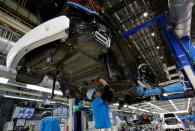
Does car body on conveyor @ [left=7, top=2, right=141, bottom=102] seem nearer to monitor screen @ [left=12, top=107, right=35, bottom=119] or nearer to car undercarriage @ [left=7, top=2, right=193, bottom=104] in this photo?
car undercarriage @ [left=7, top=2, right=193, bottom=104]

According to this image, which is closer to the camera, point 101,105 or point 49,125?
point 101,105

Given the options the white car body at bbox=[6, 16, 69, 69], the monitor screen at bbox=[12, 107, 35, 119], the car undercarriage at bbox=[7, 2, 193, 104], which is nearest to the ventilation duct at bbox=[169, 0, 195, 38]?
the car undercarriage at bbox=[7, 2, 193, 104]

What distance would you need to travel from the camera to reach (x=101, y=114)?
2.21 m

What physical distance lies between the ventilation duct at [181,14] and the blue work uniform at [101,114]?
226cm

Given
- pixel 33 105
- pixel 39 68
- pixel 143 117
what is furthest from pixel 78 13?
pixel 33 105

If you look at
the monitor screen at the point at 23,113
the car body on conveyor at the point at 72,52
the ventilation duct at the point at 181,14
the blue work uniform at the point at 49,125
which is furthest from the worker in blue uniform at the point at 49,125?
the monitor screen at the point at 23,113

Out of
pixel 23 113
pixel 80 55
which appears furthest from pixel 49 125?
pixel 23 113

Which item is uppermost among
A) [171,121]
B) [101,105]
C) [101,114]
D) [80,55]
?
[80,55]

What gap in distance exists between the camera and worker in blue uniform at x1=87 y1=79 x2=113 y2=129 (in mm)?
2110

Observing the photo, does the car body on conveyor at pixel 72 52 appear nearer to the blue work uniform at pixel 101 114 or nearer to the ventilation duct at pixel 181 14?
the blue work uniform at pixel 101 114

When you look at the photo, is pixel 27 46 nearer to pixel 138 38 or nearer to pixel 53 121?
pixel 53 121

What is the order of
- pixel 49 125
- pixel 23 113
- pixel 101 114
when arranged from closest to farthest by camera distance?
1. pixel 101 114
2. pixel 49 125
3. pixel 23 113

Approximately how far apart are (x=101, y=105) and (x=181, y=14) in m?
2.42

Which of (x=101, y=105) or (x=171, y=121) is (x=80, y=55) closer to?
(x=101, y=105)
